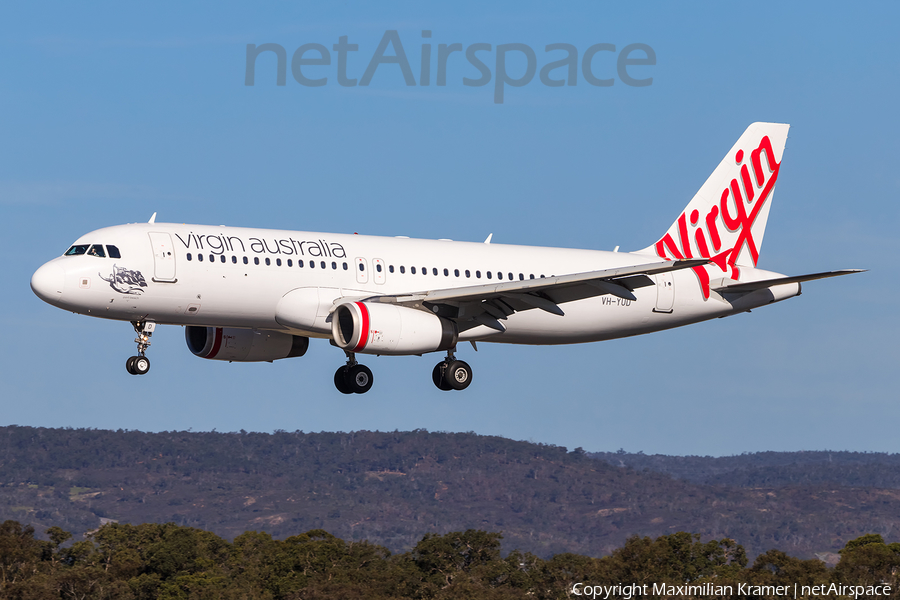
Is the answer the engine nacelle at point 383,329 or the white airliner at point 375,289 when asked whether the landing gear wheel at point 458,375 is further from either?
the engine nacelle at point 383,329

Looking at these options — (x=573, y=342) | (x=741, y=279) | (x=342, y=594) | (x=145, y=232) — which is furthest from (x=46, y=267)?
(x=342, y=594)

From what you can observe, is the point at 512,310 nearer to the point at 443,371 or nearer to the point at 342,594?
the point at 443,371

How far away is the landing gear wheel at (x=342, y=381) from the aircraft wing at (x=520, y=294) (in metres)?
5.07

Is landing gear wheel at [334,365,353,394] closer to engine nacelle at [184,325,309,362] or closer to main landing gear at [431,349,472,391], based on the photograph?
engine nacelle at [184,325,309,362]

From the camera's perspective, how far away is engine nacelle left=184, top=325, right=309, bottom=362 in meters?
46.6

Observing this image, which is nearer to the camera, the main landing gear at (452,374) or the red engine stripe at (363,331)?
the red engine stripe at (363,331)

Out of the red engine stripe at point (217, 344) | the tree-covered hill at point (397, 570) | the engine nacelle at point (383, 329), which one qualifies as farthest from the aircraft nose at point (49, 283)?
the tree-covered hill at point (397, 570)

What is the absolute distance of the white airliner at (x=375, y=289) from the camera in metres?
40.0

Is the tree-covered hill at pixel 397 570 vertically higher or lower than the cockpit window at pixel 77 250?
lower

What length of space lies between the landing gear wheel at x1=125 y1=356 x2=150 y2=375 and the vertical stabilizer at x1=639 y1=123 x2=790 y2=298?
72.3 ft

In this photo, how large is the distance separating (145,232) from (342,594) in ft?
250

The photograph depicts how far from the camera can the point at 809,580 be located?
100 metres

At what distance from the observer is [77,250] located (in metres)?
40.2

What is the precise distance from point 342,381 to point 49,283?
1242 centimetres
